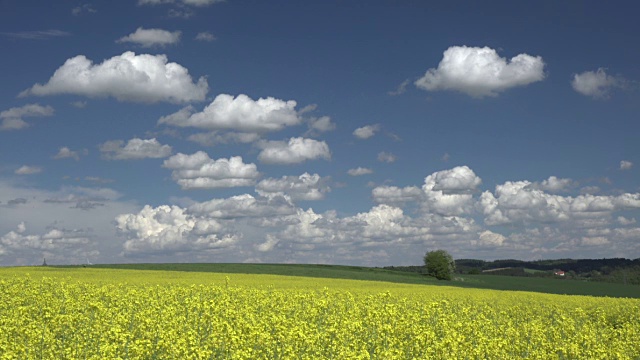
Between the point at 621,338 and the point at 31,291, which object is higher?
the point at 31,291

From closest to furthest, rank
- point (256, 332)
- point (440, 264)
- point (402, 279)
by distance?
point (256, 332)
point (402, 279)
point (440, 264)

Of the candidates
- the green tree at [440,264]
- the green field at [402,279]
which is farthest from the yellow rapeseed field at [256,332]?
the green tree at [440,264]

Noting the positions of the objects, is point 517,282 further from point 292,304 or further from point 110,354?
point 110,354

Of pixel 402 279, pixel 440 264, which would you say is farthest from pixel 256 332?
pixel 440 264

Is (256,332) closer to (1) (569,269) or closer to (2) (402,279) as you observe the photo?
(2) (402,279)

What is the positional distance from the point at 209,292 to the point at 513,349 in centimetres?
1576

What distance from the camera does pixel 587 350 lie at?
1833 cm

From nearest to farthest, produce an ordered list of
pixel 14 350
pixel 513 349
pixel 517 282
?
pixel 14 350
pixel 513 349
pixel 517 282

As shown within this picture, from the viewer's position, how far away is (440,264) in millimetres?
113375

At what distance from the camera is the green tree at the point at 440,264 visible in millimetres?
112375

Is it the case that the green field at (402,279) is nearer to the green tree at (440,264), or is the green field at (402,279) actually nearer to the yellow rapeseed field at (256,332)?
the green tree at (440,264)

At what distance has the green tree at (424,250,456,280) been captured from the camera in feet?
369

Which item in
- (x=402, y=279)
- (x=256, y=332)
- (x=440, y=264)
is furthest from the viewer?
(x=440, y=264)

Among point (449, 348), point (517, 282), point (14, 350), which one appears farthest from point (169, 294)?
point (517, 282)
